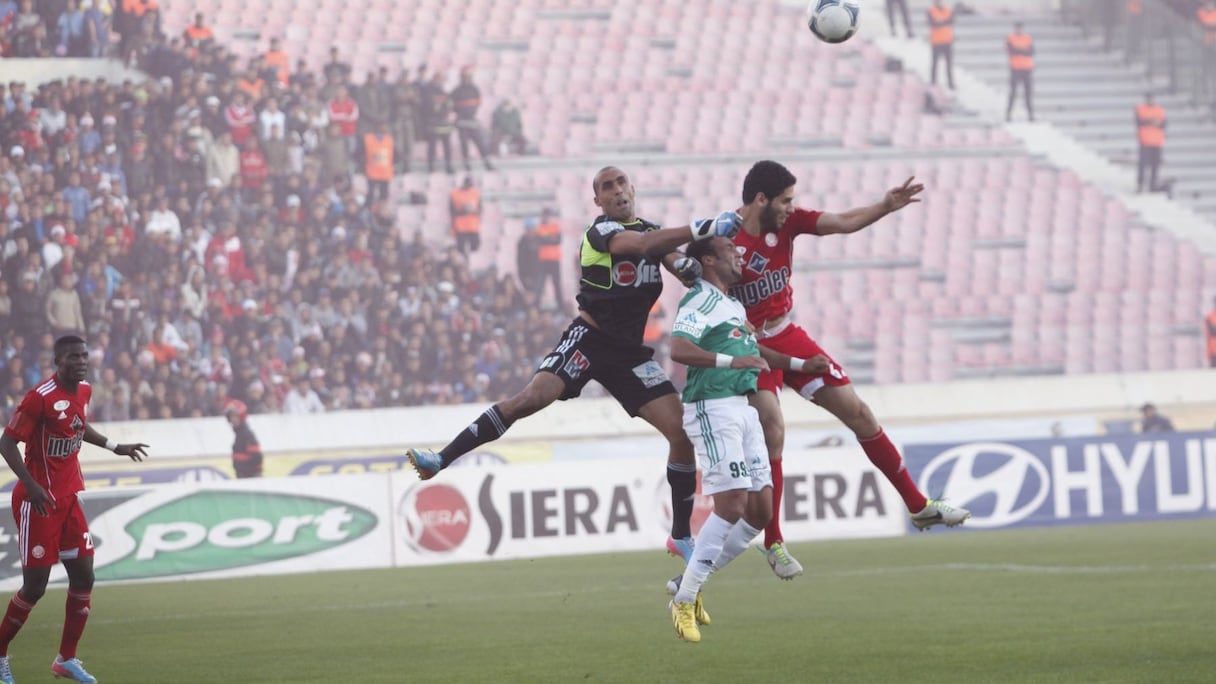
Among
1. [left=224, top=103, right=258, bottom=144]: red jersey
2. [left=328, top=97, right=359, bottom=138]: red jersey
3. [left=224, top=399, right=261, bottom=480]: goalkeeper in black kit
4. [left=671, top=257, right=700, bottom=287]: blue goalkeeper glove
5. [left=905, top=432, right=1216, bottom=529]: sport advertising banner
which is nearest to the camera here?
[left=671, top=257, right=700, bottom=287]: blue goalkeeper glove

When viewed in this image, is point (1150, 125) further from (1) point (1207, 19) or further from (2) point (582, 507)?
(2) point (582, 507)

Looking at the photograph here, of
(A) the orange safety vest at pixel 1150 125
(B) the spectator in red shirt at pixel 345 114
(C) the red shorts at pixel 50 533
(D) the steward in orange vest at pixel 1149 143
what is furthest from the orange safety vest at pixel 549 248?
(C) the red shorts at pixel 50 533

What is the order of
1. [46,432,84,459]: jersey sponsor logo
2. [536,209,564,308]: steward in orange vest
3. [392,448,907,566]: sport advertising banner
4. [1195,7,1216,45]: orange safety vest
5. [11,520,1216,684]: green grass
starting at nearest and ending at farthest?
1. [11,520,1216,684]: green grass
2. [46,432,84,459]: jersey sponsor logo
3. [392,448,907,566]: sport advertising banner
4. [536,209,564,308]: steward in orange vest
5. [1195,7,1216,45]: orange safety vest

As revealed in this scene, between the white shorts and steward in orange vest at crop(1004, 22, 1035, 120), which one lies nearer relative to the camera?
the white shorts

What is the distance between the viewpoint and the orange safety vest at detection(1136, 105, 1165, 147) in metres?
30.3

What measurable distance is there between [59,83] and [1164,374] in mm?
17280

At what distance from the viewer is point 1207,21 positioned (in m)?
30.8

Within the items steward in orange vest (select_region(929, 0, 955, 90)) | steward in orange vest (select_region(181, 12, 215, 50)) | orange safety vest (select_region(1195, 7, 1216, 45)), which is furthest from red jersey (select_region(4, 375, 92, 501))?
orange safety vest (select_region(1195, 7, 1216, 45))

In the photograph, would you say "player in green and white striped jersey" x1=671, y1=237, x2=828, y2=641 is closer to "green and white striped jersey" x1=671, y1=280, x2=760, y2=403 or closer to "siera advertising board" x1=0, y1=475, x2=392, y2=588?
"green and white striped jersey" x1=671, y1=280, x2=760, y2=403

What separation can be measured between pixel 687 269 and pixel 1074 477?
14.9 m

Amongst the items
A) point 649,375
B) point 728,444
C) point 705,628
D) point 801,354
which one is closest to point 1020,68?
point 705,628

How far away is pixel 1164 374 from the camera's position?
2625cm

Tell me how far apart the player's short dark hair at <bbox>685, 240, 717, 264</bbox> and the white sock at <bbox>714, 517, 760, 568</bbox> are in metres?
1.48

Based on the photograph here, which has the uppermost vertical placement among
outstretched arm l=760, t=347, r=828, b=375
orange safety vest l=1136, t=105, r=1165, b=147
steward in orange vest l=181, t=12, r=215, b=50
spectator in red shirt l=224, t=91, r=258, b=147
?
steward in orange vest l=181, t=12, r=215, b=50
